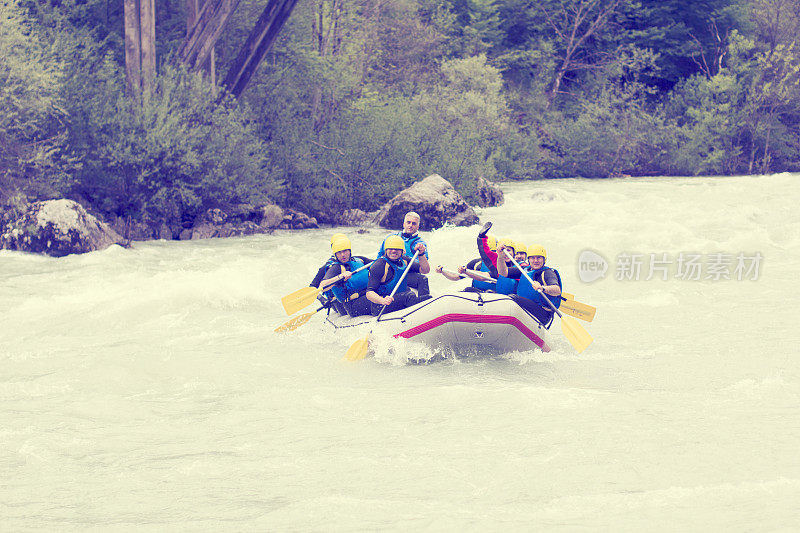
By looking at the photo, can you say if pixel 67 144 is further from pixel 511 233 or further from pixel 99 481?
pixel 99 481

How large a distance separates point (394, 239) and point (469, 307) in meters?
1.01

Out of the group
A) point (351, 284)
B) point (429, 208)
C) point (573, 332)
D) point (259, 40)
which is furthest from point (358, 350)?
point (259, 40)

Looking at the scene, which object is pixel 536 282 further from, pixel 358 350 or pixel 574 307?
pixel 358 350

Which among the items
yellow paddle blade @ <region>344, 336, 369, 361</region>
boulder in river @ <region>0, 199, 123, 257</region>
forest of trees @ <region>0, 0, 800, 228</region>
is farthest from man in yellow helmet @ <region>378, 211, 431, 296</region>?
forest of trees @ <region>0, 0, 800, 228</region>

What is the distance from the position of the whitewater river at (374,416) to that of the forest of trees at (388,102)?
134 inches

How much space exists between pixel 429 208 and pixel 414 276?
8.06 meters

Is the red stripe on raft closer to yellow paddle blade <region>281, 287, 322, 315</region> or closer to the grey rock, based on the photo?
yellow paddle blade <region>281, 287, 322, 315</region>

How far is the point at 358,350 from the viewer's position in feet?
24.3

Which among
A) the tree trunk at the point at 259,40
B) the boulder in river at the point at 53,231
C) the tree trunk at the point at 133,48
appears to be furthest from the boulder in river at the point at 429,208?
the boulder in river at the point at 53,231

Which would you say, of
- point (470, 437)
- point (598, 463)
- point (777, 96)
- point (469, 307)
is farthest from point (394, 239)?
point (777, 96)

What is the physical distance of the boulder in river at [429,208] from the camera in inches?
632

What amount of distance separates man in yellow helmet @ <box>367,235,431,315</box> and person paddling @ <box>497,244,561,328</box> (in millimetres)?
748

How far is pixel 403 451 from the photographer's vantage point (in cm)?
555

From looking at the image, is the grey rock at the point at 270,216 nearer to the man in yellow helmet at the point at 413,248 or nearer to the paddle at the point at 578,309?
the man in yellow helmet at the point at 413,248
